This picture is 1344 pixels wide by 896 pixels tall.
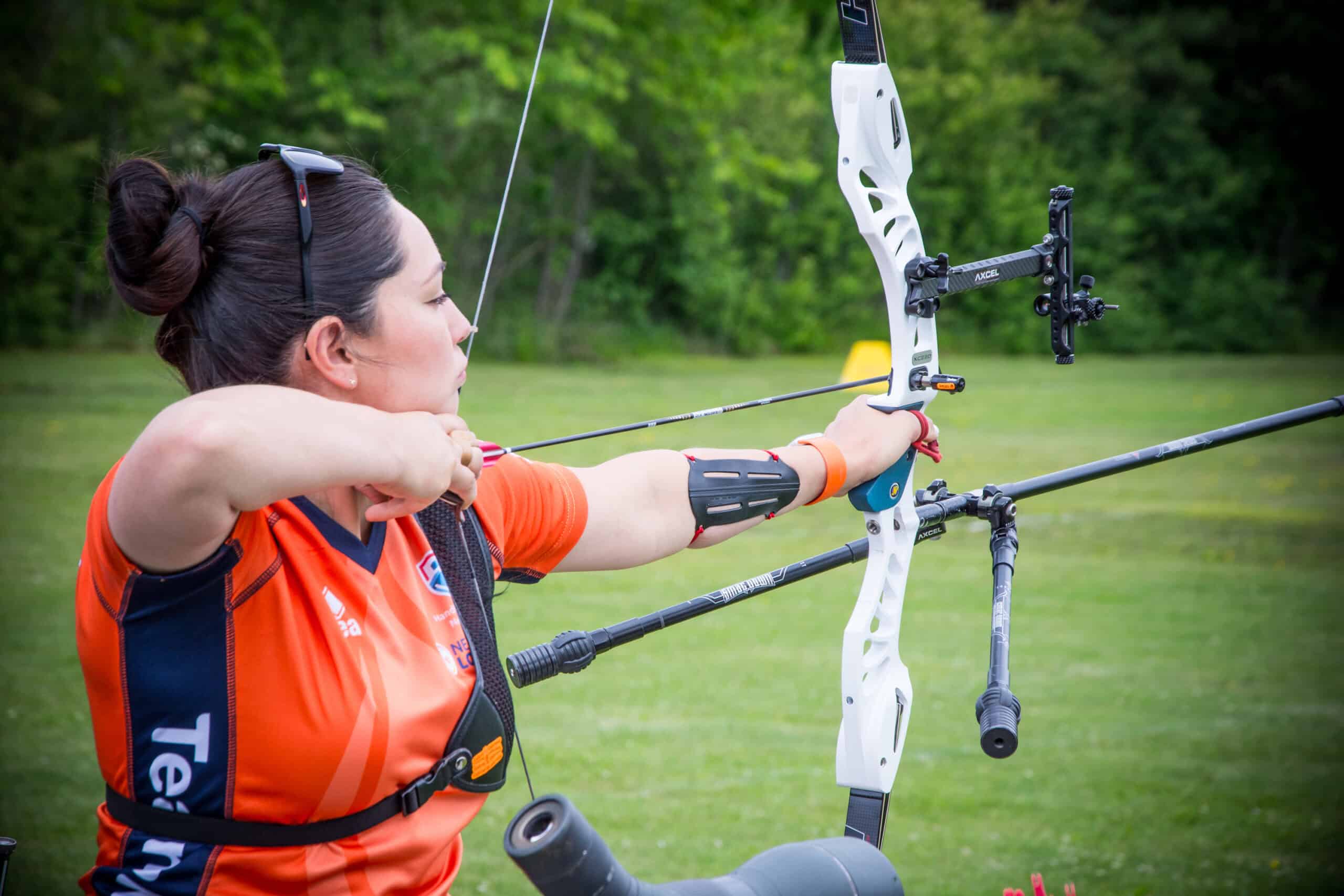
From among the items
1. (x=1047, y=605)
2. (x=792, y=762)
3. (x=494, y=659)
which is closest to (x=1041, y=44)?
(x=1047, y=605)

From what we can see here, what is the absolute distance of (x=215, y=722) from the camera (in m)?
1.18

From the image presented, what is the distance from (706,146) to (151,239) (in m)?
18.9

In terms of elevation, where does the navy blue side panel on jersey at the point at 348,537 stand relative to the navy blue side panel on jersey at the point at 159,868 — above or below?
above

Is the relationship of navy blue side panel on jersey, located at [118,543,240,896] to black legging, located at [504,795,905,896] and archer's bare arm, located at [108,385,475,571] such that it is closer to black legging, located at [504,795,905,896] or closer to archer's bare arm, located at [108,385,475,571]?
archer's bare arm, located at [108,385,475,571]

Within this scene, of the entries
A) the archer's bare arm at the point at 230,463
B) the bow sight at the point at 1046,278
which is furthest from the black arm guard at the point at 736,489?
the archer's bare arm at the point at 230,463

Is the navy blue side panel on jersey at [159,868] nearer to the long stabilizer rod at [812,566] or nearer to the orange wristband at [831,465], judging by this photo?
the long stabilizer rod at [812,566]

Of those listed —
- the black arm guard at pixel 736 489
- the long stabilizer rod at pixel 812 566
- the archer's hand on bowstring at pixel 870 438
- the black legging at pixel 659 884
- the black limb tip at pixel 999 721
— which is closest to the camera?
the black legging at pixel 659 884

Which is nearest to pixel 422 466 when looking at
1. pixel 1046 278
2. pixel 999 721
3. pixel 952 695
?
pixel 999 721

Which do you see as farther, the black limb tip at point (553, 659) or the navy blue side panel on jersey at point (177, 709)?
the black limb tip at point (553, 659)

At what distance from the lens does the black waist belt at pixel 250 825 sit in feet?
3.93

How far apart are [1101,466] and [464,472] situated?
132 centimetres

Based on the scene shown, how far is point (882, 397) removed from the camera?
1.94 metres

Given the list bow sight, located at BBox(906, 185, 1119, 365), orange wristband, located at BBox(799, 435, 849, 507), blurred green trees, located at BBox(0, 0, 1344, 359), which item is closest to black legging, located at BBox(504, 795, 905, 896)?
orange wristband, located at BBox(799, 435, 849, 507)

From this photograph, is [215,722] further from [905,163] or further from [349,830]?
[905,163]
